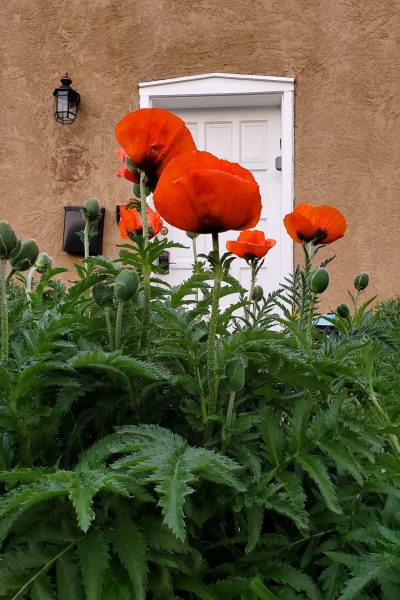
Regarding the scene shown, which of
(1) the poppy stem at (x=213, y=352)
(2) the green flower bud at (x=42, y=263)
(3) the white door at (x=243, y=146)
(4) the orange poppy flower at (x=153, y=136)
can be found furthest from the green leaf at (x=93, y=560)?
(3) the white door at (x=243, y=146)

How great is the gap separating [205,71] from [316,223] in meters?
4.12

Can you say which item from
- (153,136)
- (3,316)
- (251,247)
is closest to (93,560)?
(3,316)

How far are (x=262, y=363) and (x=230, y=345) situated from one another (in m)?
0.09

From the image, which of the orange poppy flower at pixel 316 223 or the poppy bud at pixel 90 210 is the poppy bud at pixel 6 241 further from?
the orange poppy flower at pixel 316 223

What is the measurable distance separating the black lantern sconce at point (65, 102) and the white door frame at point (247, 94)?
1.87 feet

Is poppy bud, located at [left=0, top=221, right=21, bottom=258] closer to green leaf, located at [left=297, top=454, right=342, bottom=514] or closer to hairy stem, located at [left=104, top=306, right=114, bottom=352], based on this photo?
hairy stem, located at [left=104, top=306, right=114, bottom=352]

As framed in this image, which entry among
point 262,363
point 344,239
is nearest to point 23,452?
point 262,363

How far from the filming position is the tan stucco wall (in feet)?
16.0

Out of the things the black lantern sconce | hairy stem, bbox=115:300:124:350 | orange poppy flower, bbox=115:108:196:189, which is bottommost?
hairy stem, bbox=115:300:124:350

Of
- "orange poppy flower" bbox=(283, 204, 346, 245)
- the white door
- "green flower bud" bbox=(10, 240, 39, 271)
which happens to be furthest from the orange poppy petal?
the white door

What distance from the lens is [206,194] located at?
733 millimetres

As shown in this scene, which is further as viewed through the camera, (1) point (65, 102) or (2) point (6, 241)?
(1) point (65, 102)

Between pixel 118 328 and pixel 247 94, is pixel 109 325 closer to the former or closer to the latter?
pixel 118 328

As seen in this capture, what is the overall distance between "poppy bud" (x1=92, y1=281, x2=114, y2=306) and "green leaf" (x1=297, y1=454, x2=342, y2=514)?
35 cm
